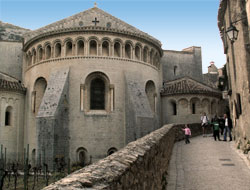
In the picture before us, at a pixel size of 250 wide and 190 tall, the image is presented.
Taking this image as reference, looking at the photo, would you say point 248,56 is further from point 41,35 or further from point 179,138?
point 41,35

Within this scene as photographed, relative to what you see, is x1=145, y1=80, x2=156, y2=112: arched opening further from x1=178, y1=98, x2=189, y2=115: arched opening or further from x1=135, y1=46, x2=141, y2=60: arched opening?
x1=135, y1=46, x2=141, y2=60: arched opening

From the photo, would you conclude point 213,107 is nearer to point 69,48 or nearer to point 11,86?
point 69,48

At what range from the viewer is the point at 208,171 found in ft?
28.8

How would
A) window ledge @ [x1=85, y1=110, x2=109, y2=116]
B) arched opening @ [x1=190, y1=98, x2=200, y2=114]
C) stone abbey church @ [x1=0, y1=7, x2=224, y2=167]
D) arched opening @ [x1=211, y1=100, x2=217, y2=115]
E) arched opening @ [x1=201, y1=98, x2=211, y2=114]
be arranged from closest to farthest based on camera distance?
stone abbey church @ [x1=0, y1=7, x2=224, y2=167], window ledge @ [x1=85, y1=110, x2=109, y2=116], arched opening @ [x1=190, y1=98, x2=200, y2=114], arched opening @ [x1=201, y1=98, x2=211, y2=114], arched opening @ [x1=211, y1=100, x2=217, y2=115]

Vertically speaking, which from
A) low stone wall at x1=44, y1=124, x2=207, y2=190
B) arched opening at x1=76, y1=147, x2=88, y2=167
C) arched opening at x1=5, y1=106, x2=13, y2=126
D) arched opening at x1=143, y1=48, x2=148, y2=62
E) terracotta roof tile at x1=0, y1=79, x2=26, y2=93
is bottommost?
arched opening at x1=76, y1=147, x2=88, y2=167

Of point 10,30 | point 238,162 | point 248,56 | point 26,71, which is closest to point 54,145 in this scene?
point 26,71

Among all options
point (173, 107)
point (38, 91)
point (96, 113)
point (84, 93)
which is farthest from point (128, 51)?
point (38, 91)

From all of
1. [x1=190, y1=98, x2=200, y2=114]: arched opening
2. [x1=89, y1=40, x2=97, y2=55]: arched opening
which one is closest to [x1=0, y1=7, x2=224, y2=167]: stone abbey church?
[x1=89, y1=40, x2=97, y2=55]: arched opening

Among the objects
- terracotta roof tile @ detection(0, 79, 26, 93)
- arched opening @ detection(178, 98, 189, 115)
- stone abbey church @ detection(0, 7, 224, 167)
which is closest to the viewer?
stone abbey church @ detection(0, 7, 224, 167)

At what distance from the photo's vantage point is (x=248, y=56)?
→ 10070 mm

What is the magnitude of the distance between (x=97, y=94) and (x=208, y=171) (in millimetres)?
12204

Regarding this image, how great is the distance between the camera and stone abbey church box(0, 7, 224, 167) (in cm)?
1806

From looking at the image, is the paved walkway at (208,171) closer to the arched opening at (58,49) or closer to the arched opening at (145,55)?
the arched opening at (145,55)

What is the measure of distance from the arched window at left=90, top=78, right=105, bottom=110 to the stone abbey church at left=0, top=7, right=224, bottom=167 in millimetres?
72
